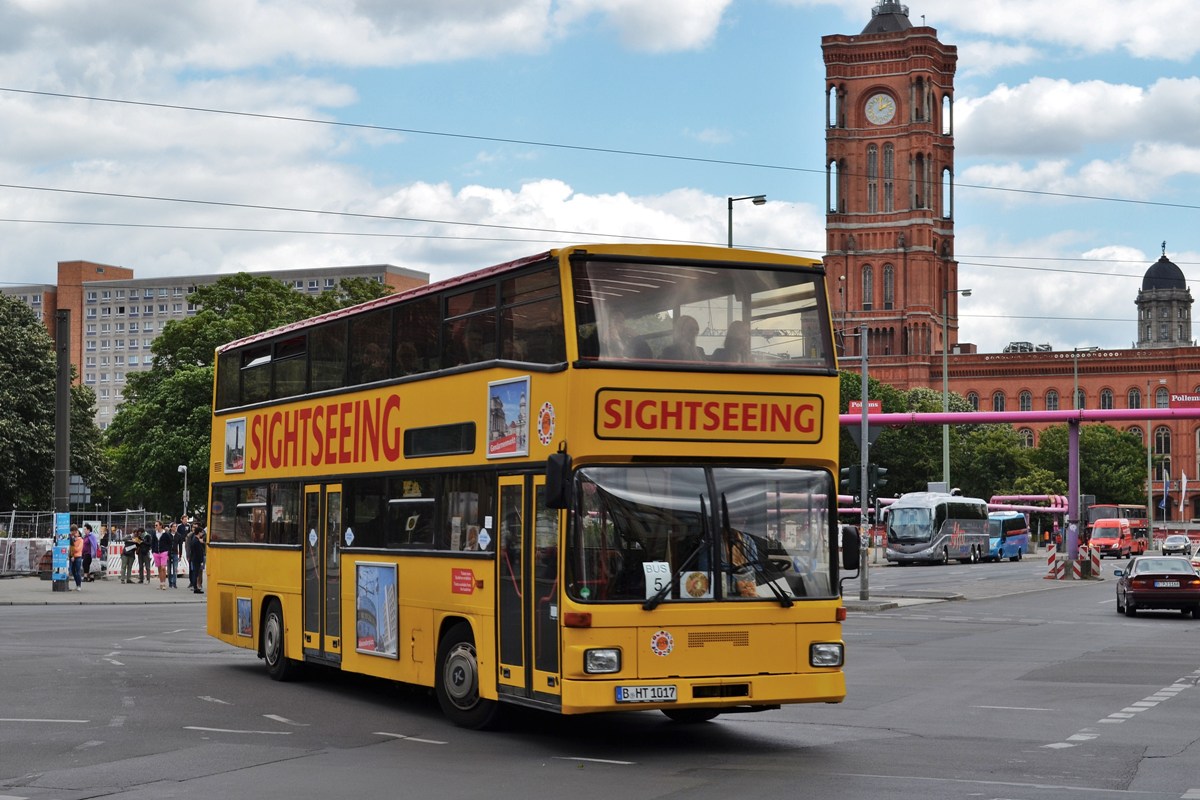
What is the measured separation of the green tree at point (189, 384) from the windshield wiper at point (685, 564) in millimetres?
59105

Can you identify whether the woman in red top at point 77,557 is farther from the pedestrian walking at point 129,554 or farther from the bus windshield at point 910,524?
the bus windshield at point 910,524

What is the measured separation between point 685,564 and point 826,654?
4.51 feet

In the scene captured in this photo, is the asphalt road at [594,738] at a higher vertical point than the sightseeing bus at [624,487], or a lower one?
lower

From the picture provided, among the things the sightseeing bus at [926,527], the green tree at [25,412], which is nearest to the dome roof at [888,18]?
the sightseeing bus at [926,527]

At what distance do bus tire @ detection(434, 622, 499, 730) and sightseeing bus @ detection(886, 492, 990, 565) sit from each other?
63.8m

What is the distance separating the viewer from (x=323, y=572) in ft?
56.3

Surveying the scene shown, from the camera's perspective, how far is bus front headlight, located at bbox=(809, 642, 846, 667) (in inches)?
515

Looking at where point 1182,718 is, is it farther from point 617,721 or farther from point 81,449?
point 81,449

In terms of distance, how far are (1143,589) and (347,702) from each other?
22.2m

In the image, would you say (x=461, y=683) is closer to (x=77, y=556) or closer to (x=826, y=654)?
(x=826, y=654)

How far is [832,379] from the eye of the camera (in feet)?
44.9

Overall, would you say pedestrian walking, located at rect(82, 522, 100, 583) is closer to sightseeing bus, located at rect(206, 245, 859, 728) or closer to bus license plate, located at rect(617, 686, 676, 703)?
sightseeing bus, located at rect(206, 245, 859, 728)

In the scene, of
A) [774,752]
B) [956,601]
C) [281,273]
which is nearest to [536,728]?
[774,752]

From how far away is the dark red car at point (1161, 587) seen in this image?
34.1 meters
